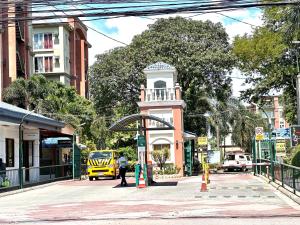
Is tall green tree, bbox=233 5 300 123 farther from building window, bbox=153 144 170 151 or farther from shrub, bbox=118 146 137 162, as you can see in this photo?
shrub, bbox=118 146 137 162

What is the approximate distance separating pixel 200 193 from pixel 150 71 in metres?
23.0

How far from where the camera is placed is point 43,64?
7581cm

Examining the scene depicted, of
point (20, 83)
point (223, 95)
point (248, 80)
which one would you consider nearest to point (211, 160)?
point (223, 95)

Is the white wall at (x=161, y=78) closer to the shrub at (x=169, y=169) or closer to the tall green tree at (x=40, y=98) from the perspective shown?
the shrub at (x=169, y=169)

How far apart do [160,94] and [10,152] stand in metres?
14.3

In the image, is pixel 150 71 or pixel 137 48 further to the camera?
pixel 137 48

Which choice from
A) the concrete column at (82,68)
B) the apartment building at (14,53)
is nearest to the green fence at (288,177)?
the apartment building at (14,53)

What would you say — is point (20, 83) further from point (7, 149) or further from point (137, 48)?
point (7, 149)

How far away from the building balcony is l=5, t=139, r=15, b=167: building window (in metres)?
13.0

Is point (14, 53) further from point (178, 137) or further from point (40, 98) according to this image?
point (178, 137)

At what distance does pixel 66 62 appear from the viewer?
76.6 meters

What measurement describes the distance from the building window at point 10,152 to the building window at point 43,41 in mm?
43825

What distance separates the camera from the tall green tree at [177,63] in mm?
53219

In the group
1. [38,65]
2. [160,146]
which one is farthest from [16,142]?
[38,65]
